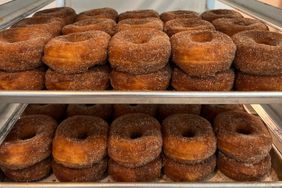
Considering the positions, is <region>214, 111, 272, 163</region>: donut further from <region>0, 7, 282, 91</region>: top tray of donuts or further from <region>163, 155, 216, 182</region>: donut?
<region>0, 7, 282, 91</region>: top tray of donuts

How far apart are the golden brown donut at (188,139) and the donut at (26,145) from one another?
0.53 meters

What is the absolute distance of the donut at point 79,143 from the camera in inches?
49.8

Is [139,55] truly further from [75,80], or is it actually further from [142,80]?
[75,80]

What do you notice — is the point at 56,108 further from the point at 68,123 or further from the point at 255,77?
the point at 255,77

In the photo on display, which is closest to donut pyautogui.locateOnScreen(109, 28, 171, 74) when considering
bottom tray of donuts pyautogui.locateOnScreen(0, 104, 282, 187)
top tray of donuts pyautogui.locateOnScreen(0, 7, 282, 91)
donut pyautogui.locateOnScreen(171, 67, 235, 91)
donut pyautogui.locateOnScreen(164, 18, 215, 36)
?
top tray of donuts pyautogui.locateOnScreen(0, 7, 282, 91)

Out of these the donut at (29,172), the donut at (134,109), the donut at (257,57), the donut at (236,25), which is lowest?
the donut at (29,172)

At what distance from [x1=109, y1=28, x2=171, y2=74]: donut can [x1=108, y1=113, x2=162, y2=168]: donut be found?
30 centimetres

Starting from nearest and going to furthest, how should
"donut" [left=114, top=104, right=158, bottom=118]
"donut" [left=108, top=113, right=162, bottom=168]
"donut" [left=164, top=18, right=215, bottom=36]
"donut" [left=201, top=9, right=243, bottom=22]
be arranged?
"donut" [left=108, top=113, right=162, bottom=168], "donut" [left=164, top=18, right=215, bottom=36], "donut" [left=114, top=104, right=158, bottom=118], "donut" [left=201, top=9, right=243, bottom=22]

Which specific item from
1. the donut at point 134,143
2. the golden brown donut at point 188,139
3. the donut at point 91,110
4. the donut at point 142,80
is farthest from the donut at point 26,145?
the golden brown donut at point 188,139

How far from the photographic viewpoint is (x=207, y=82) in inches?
46.1

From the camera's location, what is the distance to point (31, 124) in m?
1.43

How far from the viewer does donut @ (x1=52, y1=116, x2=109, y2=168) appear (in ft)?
4.15

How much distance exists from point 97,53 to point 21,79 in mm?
322

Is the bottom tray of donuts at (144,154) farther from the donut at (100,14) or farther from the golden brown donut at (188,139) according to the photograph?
the donut at (100,14)
